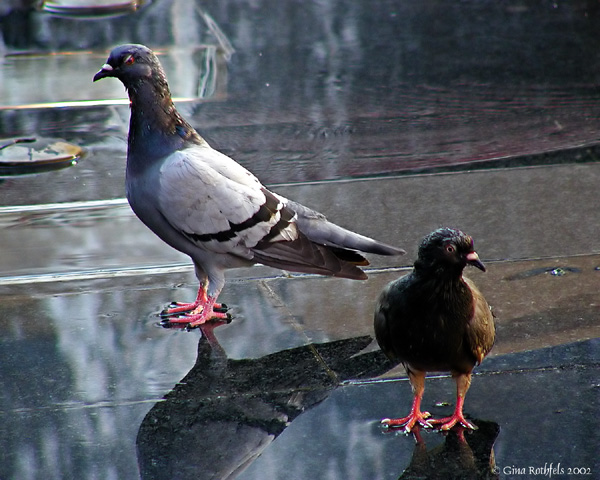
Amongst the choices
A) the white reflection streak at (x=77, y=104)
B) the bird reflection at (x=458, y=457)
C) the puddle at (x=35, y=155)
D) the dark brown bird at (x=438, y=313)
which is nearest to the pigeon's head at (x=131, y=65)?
the dark brown bird at (x=438, y=313)

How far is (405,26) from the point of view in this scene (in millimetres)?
12016

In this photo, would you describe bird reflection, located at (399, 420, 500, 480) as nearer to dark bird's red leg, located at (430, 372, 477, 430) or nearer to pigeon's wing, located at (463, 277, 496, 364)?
dark bird's red leg, located at (430, 372, 477, 430)

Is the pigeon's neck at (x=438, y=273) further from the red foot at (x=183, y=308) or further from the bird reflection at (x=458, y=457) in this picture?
the red foot at (x=183, y=308)

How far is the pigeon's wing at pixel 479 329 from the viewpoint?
3.80 m

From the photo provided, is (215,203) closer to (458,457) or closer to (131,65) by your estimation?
(131,65)

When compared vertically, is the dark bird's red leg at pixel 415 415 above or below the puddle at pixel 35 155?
above

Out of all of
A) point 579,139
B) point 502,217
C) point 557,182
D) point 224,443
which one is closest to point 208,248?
point 224,443

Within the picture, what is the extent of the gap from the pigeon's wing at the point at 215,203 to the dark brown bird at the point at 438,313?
53.7 inches

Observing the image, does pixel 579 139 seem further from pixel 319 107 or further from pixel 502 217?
pixel 319 107

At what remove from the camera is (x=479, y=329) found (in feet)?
12.6

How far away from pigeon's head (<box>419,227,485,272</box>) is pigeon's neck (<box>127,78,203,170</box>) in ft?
6.62

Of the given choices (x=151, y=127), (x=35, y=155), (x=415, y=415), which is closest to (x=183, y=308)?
(x=151, y=127)

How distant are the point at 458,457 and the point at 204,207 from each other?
1982 mm

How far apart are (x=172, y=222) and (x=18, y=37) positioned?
26.9 feet
